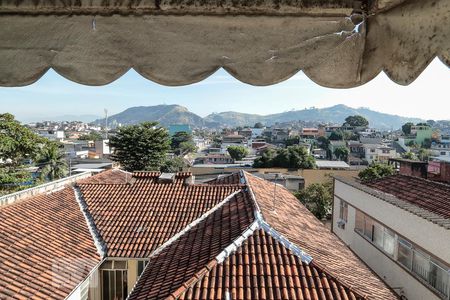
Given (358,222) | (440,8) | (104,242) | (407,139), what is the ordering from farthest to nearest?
(407,139)
(358,222)
(104,242)
(440,8)

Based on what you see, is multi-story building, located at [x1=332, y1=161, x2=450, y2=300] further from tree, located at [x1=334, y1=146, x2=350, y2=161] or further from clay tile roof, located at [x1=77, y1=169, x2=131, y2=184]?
tree, located at [x1=334, y1=146, x2=350, y2=161]

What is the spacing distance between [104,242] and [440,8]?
1082 cm

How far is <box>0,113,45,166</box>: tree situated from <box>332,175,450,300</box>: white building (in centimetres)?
1721

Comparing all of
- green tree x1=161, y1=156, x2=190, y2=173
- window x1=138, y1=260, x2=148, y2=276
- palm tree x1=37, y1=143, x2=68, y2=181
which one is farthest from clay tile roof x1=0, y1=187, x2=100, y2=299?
green tree x1=161, y1=156, x2=190, y2=173

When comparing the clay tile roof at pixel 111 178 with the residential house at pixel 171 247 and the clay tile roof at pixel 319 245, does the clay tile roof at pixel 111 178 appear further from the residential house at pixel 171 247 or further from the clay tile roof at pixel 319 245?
the clay tile roof at pixel 319 245

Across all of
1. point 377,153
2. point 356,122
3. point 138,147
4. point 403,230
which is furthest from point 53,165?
point 356,122

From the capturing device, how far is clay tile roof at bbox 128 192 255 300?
24.8 ft

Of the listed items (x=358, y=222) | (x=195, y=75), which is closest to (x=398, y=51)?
(x=195, y=75)

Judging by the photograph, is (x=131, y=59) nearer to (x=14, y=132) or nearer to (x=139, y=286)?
(x=139, y=286)

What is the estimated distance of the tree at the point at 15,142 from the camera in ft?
64.6

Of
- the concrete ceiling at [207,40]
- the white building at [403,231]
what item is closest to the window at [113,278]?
the white building at [403,231]

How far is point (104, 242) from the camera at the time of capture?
10.9 metres

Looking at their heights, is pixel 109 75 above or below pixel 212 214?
above

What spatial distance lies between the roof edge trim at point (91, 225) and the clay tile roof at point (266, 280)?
14.5 feet
